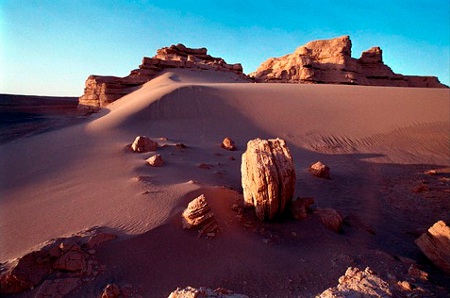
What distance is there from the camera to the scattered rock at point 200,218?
12.5ft

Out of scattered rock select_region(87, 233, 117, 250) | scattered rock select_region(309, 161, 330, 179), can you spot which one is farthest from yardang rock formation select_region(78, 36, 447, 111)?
scattered rock select_region(87, 233, 117, 250)

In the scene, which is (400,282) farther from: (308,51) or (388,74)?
(388,74)

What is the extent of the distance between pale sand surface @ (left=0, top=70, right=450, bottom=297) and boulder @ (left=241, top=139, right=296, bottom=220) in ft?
0.91

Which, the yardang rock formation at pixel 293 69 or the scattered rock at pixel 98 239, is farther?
the yardang rock formation at pixel 293 69

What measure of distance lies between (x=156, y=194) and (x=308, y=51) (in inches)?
1290

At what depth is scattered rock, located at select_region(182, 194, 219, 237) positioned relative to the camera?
3.81m

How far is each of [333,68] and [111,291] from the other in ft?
108

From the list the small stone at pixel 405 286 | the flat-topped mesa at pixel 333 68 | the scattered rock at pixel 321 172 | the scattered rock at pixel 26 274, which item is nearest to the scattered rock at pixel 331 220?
the small stone at pixel 405 286

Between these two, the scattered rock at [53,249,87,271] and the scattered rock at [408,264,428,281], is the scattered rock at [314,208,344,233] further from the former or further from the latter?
the scattered rock at [53,249,87,271]

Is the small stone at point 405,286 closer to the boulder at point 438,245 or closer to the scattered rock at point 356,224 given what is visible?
the boulder at point 438,245

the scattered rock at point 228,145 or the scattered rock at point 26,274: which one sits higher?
the scattered rock at point 228,145

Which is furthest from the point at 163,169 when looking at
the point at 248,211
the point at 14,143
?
the point at 14,143

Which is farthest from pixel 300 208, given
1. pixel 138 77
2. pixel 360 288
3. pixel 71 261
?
pixel 138 77

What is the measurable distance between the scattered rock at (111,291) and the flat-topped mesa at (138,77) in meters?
14.1
